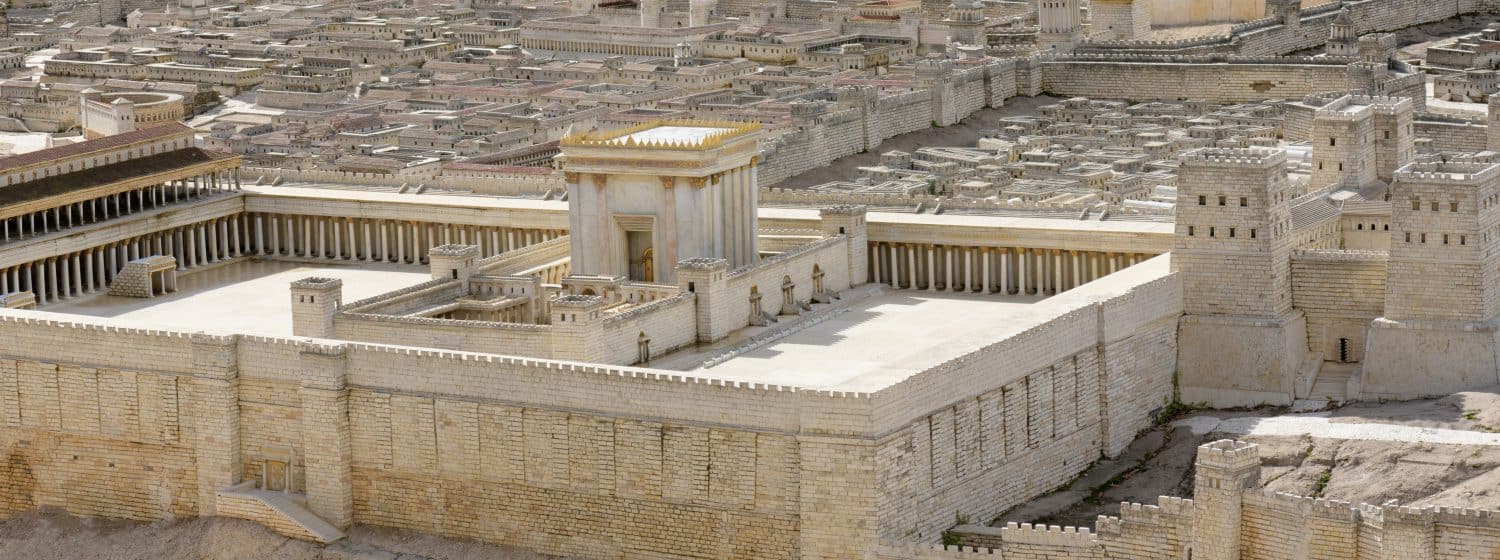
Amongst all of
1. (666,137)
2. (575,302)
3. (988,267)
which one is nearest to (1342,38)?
(988,267)

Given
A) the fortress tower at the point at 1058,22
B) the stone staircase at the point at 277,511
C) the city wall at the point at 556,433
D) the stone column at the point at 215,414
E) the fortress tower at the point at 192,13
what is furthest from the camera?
the fortress tower at the point at 192,13

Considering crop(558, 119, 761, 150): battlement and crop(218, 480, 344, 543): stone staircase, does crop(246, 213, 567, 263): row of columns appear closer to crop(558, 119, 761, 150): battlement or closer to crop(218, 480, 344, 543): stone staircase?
crop(558, 119, 761, 150): battlement

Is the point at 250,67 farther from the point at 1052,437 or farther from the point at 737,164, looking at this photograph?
the point at 1052,437

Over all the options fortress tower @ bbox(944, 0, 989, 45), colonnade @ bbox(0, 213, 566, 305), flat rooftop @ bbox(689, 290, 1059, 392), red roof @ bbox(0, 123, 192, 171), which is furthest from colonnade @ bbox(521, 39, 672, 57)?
flat rooftop @ bbox(689, 290, 1059, 392)

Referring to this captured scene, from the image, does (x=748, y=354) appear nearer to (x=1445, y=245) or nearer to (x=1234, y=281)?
(x=1234, y=281)

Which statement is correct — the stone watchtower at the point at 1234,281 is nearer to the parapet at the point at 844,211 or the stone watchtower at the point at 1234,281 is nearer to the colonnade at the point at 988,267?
the colonnade at the point at 988,267

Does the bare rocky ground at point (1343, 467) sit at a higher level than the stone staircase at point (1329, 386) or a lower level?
lower

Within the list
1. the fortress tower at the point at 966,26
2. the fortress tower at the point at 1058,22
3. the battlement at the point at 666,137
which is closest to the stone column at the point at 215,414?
the battlement at the point at 666,137

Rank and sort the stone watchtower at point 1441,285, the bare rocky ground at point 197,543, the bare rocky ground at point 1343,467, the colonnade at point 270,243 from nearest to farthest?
the bare rocky ground at point 1343,467 → the bare rocky ground at point 197,543 → the stone watchtower at point 1441,285 → the colonnade at point 270,243
